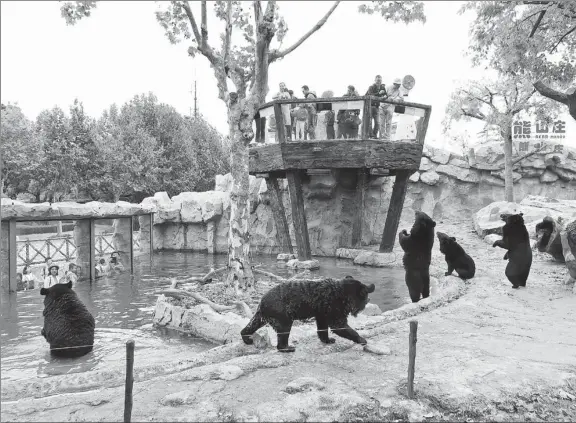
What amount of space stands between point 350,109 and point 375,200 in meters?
7.48

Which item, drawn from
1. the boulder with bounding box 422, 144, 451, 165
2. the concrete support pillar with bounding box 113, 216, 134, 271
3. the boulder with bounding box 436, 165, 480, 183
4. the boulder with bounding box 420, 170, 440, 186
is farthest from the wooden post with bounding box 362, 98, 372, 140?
the boulder with bounding box 436, 165, 480, 183

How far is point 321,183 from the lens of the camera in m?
19.2

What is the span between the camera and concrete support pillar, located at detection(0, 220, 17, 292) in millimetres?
11828

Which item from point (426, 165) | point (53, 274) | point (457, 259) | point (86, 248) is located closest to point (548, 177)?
point (426, 165)

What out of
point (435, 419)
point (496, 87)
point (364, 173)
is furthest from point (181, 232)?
point (435, 419)

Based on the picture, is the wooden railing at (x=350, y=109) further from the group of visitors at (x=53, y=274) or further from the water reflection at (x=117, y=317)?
the group of visitors at (x=53, y=274)

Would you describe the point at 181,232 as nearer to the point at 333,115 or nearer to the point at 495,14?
the point at 333,115

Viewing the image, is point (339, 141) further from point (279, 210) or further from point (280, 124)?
point (279, 210)

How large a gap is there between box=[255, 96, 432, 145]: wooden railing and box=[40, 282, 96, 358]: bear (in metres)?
9.09

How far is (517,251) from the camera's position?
9.15 m

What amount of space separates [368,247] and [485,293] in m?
10.5

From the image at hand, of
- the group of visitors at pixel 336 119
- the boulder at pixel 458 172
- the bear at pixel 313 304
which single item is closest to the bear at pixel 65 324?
the bear at pixel 313 304

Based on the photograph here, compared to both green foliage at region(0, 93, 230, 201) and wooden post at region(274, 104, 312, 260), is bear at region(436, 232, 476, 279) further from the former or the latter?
green foliage at region(0, 93, 230, 201)

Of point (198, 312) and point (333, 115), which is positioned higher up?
point (333, 115)
